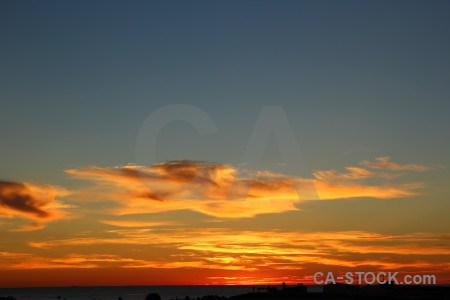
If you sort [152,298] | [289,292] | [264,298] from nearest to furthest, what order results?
1. [152,298]
2. [264,298]
3. [289,292]

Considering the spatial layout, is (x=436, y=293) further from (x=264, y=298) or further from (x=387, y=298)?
(x=264, y=298)

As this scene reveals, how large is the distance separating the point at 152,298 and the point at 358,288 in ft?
106

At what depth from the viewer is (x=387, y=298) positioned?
267 feet

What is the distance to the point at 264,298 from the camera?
83.6 m

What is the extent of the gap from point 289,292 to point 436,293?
2267 cm

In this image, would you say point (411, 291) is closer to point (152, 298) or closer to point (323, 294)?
point (323, 294)

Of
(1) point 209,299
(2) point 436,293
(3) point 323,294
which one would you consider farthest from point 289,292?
(2) point 436,293

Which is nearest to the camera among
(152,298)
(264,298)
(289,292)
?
(152,298)

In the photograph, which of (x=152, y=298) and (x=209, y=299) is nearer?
(x=152, y=298)

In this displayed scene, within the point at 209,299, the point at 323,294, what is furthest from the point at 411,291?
the point at 209,299

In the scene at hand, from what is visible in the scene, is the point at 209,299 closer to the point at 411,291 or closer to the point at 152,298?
the point at 152,298

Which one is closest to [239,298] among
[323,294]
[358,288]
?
[323,294]

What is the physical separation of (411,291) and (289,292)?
745 inches

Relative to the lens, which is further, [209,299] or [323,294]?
[209,299]
